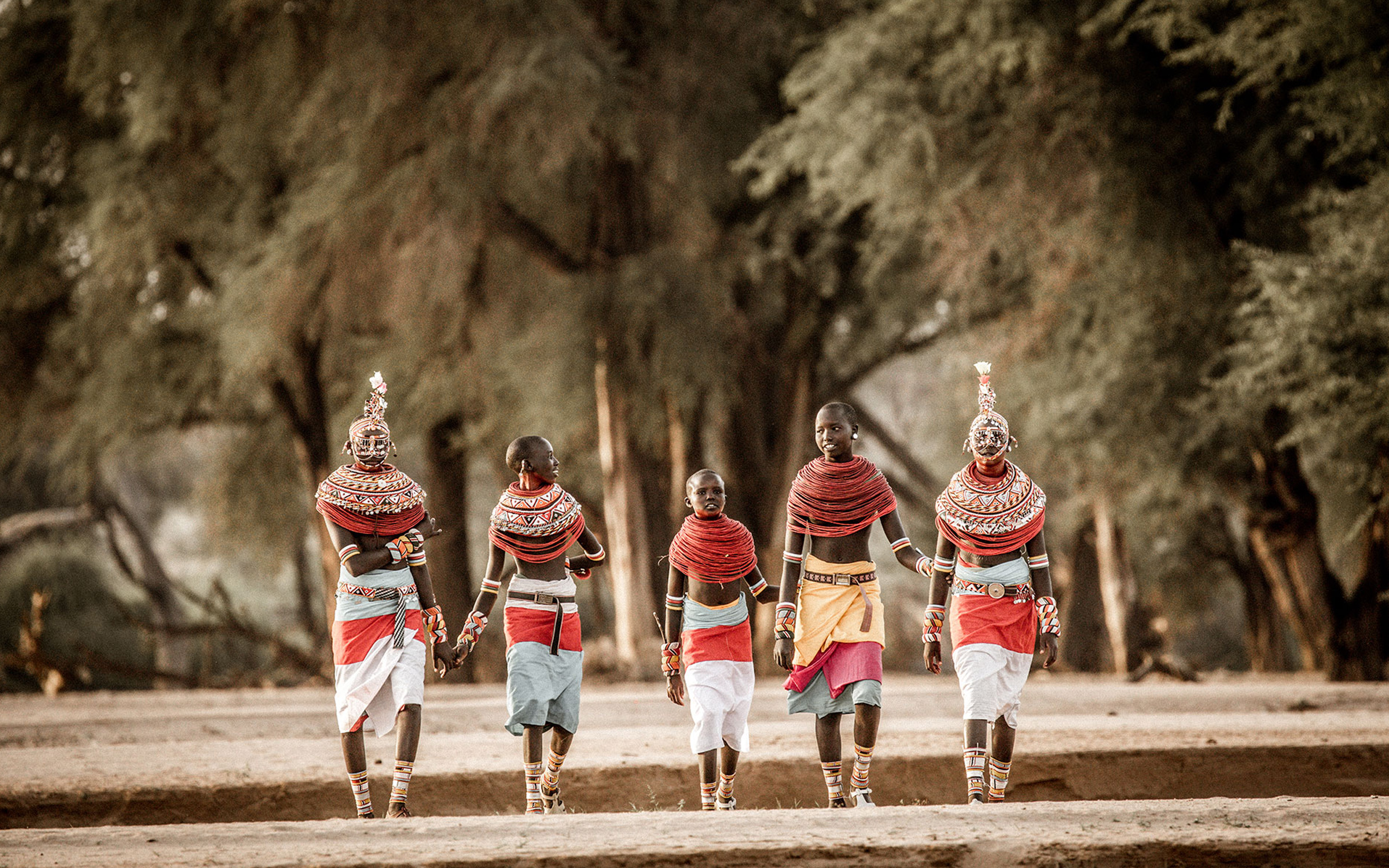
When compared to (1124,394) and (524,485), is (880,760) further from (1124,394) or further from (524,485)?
(1124,394)

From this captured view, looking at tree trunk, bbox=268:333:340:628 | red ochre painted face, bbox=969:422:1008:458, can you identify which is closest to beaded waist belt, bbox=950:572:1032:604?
red ochre painted face, bbox=969:422:1008:458

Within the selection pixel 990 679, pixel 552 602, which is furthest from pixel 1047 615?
pixel 552 602

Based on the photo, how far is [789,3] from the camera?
58.4 feet

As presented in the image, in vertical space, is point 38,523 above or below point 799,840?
above

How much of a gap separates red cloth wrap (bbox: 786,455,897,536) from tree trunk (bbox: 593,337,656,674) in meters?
10.7

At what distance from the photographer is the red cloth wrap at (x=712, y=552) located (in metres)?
6.75

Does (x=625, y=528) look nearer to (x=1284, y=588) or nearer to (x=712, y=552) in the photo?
(x=1284, y=588)

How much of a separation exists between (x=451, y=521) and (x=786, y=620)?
13.9 meters

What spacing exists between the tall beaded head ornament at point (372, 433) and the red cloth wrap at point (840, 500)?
2096mm

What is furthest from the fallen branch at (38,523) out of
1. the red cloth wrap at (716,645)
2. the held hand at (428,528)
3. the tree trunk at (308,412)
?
the red cloth wrap at (716,645)

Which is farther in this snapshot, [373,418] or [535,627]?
[373,418]

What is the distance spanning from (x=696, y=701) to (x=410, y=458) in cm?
2223

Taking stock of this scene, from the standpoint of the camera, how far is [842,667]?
258 inches

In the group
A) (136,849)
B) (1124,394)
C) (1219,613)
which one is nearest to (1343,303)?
(1124,394)
